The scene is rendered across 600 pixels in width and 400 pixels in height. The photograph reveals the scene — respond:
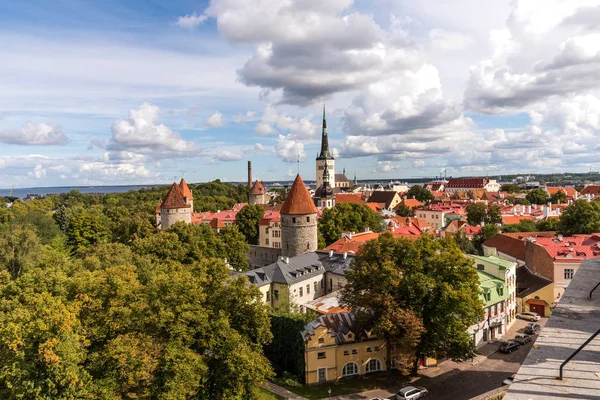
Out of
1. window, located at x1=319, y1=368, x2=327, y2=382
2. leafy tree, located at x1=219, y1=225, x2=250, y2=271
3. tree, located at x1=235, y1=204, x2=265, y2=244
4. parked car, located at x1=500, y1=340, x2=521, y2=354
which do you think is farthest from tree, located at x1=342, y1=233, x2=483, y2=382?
tree, located at x1=235, y1=204, x2=265, y2=244

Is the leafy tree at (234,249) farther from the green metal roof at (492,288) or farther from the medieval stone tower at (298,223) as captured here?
the green metal roof at (492,288)

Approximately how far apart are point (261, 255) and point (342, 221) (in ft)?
34.9

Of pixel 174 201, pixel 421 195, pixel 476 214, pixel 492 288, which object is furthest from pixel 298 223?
pixel 421 195

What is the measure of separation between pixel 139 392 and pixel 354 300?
10.8 metres

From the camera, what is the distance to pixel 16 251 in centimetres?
3350

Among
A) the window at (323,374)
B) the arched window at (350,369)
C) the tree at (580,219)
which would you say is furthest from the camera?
the tree at (580,219)

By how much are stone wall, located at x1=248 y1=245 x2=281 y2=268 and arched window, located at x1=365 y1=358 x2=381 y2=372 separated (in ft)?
71.3

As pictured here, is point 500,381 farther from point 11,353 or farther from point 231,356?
point 11,353

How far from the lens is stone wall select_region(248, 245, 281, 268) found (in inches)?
1740

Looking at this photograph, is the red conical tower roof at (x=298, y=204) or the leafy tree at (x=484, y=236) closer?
the red conical tower roof at (x=298, y=204)

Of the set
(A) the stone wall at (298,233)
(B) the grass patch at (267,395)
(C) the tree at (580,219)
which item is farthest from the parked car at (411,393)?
(C) the tree at (580,219)

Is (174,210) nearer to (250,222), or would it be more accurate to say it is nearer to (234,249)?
(250,222)

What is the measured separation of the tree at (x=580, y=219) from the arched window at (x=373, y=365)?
1239 inches

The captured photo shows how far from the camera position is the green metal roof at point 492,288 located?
26.7 meters
